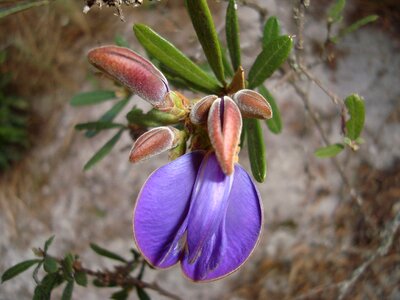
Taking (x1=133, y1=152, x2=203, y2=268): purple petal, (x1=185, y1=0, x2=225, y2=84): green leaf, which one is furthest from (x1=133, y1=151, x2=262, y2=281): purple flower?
(x1=185, y1=0, x2=225, y2=84): green leaf

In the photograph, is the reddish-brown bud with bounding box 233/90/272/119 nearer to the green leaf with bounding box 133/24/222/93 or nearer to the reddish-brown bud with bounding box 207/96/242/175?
the reddish-brown bud with bounding box 207/96/242/175

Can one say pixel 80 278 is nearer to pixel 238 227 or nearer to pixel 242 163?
pixel 238 227

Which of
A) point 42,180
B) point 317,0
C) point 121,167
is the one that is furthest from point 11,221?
point 317,0

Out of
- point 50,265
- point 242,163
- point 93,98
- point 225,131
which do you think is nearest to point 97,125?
point 93,98

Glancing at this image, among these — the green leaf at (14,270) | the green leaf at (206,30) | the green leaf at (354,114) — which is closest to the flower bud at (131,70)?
the green leaf at (206,30)

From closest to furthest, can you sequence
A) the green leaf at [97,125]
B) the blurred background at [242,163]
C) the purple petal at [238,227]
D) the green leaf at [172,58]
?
the purple petal at [238,227], the green leaf at [172,58], the green leaf at [97,125], the blurred background at [242,163]

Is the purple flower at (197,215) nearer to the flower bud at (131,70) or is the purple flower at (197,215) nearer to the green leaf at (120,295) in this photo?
the flower bud at (131,70)

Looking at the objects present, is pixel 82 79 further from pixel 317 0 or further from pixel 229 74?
pixel 229 74
